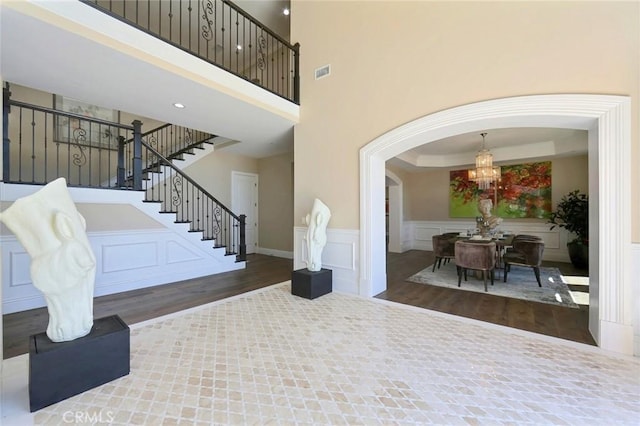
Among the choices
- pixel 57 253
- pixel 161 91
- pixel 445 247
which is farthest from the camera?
pixel 445 247

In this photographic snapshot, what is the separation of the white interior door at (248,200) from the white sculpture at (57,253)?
545cm

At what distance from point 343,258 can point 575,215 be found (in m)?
5.52

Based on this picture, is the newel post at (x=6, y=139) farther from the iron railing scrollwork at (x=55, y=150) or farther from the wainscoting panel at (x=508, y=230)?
the wainscoting panel at (x=508, y=230)

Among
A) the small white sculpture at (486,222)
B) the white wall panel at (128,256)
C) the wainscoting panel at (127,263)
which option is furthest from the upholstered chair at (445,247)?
the white wall panel at (128,256)

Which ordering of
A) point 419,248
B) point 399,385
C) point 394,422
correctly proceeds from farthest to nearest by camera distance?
1. point 419,248
2. point 399,385
3. point 394,422

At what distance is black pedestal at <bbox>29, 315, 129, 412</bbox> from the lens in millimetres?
1654

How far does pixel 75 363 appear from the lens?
1.77 metres

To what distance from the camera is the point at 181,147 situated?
22.7ft

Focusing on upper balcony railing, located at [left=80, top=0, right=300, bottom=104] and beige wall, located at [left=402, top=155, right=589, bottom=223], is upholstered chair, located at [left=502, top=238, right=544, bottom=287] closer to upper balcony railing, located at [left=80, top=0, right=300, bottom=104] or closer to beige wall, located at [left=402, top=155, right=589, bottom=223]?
beige wall, located at [left=402, top=155, right=589, bottom=223]

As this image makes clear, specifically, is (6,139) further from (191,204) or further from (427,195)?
(427,195)

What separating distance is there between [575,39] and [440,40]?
1.29 meters

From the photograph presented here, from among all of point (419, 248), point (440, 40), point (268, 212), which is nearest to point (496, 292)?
point (440, 40)

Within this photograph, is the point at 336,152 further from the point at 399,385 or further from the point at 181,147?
the point at 181,147

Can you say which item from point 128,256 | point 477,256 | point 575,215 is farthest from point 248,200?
point 575,215
